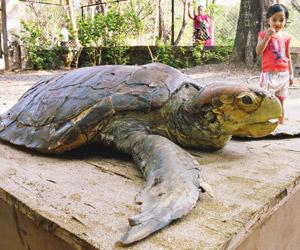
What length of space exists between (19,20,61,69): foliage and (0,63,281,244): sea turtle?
7711 mm

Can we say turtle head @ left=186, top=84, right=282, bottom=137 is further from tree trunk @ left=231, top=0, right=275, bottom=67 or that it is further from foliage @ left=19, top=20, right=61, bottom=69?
foliage @ left=19, top=20, right=61, bottom=69

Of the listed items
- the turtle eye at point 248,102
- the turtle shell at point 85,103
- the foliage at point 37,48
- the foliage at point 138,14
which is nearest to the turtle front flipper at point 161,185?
the turtle shell at point 85,103

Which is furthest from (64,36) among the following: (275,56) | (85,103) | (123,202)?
(123,202)

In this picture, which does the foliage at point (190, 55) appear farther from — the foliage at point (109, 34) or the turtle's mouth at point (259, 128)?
the turtle's mouth at point (259, 128)

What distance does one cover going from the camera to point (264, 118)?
4.00ft

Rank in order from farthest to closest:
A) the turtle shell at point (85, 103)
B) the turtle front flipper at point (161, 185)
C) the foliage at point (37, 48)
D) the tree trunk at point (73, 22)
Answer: the tree trunk at point (73, 22)
the foliage at point (37, 48)
the turtle shell at point (85, 103)
the turtle front flipper at point (161, 185)

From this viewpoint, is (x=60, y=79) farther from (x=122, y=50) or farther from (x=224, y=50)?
(x=122, y=50)

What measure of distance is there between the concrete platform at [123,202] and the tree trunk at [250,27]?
4923 mm

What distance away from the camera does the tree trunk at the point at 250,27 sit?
5922mm

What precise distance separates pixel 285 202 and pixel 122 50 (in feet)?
26.5

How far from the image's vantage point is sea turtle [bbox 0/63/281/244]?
120cm

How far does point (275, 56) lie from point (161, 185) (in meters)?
2.04

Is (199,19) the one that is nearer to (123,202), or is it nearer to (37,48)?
(37,48)

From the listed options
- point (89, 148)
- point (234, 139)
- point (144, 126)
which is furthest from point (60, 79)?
point (234, 139)
